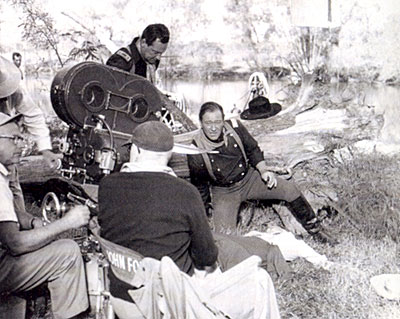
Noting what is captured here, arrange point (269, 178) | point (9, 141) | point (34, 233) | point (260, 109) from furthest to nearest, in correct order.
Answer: point (260, 109) < point (269, 178) < point (9, 141) < point (34, 233)

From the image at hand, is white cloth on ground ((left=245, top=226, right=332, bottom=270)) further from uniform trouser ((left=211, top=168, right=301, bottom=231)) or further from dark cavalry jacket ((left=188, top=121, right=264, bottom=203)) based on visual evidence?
dark cavalry jacket ((left=188, top=121, right=264, bottom=203))

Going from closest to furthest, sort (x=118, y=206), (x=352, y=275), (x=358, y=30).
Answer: (x=118, y=206), (x=352, y=275), (x=358, y=30)

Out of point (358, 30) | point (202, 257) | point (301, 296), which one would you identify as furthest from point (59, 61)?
point (202, 257)

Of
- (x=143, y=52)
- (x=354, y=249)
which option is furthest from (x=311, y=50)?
(x=354, y=249)

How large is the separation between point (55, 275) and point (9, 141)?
706 mm

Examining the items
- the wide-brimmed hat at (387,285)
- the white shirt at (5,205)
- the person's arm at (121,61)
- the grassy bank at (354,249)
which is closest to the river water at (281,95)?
the grassy bank at (354,249)

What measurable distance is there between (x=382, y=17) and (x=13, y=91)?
12.6ft

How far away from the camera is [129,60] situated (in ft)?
16.2

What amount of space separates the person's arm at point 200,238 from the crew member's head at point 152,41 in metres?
2.66

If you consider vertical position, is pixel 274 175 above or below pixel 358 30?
below

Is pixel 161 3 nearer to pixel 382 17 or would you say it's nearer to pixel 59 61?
pixel 59 61

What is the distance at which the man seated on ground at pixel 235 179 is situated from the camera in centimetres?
492

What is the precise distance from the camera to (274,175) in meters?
5.09

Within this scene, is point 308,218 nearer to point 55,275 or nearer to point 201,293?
point 55,275
